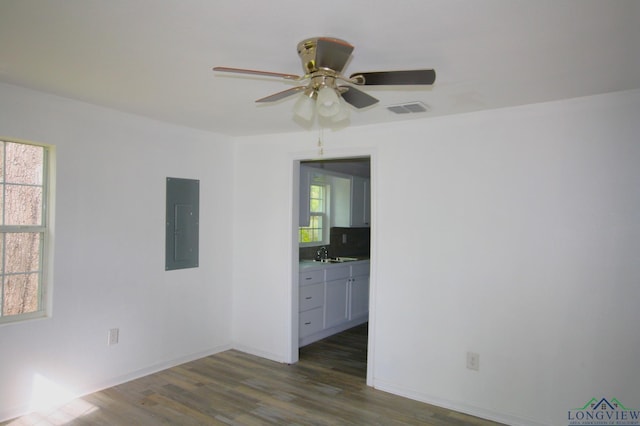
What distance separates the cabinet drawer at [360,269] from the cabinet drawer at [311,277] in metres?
0.75

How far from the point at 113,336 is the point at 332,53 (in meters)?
3.17

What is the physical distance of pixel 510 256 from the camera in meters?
3.23

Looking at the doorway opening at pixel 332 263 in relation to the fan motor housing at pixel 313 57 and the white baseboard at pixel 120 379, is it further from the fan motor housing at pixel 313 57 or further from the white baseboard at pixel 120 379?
the fan motor housing at pixel 313 57

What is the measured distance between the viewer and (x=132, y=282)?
386cm

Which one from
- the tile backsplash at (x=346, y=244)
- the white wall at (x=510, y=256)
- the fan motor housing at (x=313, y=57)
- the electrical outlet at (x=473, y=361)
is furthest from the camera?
the tile backsplash at (x=346, y=244)

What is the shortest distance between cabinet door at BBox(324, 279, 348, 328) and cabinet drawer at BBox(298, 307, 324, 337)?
0.12 metres

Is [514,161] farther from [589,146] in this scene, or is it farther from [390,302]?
[390,302]

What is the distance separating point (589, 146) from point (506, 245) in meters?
0.90

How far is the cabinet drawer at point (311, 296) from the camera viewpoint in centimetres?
491

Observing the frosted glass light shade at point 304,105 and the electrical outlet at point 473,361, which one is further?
the electrical outlet at point 473,361

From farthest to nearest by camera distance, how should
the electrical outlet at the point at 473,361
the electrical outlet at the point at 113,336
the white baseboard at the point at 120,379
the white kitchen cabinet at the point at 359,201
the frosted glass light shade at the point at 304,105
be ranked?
the white kitchen cabinet at the point at 359,201 → the electrical outlet at the point at 113,336 → the electrical outlet at the point at 473,361 → the white baseboard at the point at 120,379 → the frosted glass light shade at the point at 304,105

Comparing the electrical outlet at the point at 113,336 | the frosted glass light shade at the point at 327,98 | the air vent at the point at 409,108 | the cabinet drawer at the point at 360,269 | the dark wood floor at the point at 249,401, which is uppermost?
the air vent at the point at 409,108

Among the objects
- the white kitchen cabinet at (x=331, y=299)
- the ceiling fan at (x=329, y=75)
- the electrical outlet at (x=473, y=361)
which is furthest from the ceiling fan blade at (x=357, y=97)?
the white kitchen cabinet at (x=331, y=299)

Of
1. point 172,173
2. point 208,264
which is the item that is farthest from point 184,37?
point 208,264
